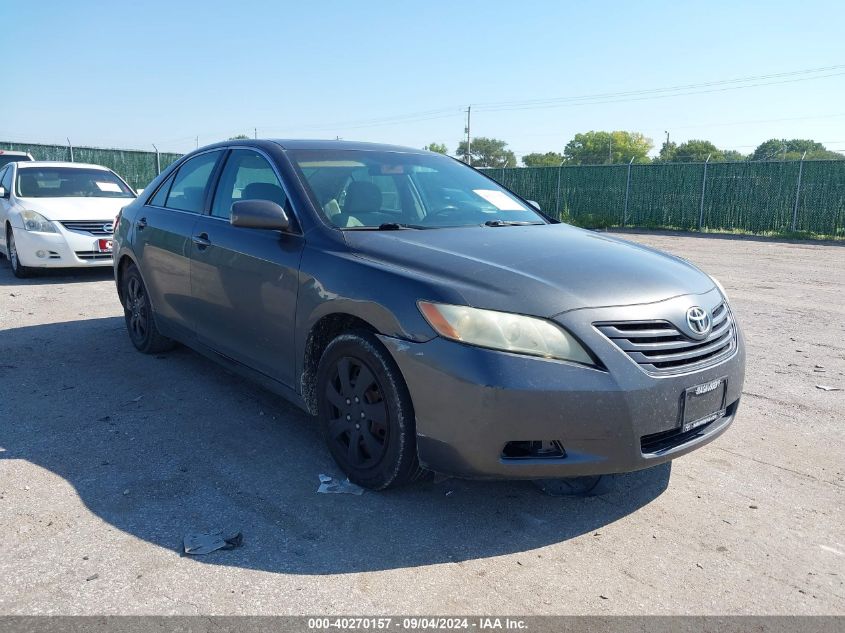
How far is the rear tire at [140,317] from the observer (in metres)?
5.62

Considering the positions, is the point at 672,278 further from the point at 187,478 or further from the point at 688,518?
the point at 187,478

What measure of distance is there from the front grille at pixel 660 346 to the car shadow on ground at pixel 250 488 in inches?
30.3

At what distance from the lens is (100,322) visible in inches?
277

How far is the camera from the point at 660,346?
2920 millimetres

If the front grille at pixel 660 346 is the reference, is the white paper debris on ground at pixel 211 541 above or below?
below

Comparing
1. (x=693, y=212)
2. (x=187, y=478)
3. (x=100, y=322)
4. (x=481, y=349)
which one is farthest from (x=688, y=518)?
(x=693, y=212)

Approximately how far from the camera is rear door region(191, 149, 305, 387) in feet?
12.4

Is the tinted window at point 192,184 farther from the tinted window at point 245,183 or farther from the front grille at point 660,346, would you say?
the front grille at point 660,346

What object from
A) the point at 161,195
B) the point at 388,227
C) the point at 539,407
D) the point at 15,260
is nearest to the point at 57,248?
the point at 15,260

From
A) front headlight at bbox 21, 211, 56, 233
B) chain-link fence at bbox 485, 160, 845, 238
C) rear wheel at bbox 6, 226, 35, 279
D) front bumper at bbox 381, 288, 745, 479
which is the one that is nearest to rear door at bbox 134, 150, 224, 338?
front bumper at bbox 381, 288, 745, 479

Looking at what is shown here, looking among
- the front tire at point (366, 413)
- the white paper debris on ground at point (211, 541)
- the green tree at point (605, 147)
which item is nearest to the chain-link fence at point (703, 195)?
the front tire at point (366, 413)

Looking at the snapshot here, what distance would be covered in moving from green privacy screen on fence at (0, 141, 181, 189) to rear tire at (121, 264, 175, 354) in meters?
22.0

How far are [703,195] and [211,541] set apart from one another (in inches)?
815

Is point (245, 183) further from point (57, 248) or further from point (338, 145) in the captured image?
point (57, 248)
